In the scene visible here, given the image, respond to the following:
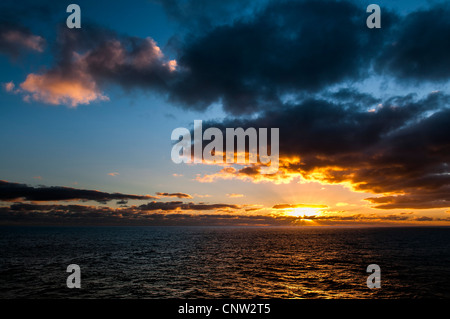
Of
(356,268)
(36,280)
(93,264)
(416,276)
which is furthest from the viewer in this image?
(93,264)
